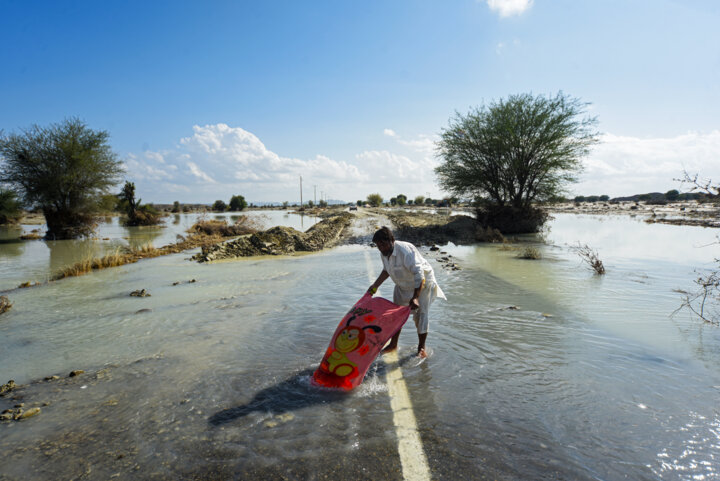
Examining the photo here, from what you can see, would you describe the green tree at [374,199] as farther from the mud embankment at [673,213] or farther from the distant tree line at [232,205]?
the mud embankment at [673,213]

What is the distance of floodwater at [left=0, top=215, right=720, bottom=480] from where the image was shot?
281cm

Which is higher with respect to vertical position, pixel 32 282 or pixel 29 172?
pixel 29 172

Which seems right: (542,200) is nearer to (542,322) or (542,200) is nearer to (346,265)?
(346,265)

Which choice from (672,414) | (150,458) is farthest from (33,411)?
(672,414)

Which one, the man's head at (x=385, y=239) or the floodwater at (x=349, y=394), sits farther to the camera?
the man's head at (x=385, y=239)

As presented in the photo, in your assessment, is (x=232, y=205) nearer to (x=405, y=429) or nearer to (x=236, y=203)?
(x=236, y=203)

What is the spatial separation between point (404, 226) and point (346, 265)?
1134cm

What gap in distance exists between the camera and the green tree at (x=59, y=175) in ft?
86.0

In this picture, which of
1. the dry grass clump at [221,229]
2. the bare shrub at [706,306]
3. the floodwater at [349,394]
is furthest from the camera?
the dry grass clump at [221,229]

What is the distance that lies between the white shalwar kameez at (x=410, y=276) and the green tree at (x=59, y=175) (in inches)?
1226

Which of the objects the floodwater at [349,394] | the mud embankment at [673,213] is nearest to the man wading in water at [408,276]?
the floodwater at [349,394]

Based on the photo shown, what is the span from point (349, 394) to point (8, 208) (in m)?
46.2

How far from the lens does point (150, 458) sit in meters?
2.87

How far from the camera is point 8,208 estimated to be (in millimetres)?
34906
